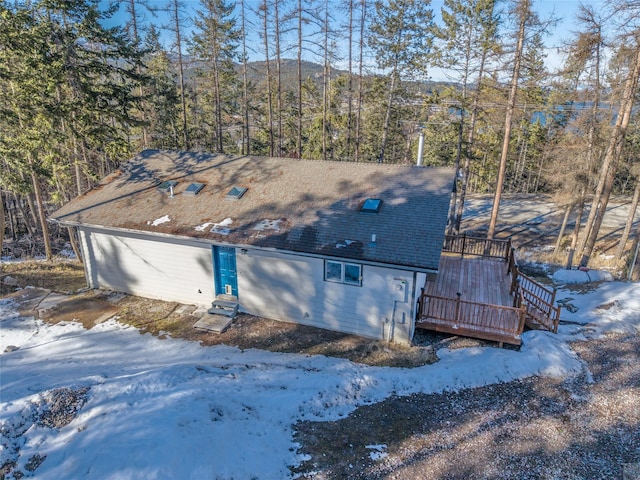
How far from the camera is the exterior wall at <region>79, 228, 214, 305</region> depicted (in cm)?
1168

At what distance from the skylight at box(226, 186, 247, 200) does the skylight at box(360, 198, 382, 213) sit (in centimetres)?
421

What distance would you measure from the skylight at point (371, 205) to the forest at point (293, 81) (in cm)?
867

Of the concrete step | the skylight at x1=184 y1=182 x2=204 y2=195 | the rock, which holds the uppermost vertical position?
the skylight at x1=184 y1=182 x2=204 y2=195

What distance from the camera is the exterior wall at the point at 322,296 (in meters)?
9.76

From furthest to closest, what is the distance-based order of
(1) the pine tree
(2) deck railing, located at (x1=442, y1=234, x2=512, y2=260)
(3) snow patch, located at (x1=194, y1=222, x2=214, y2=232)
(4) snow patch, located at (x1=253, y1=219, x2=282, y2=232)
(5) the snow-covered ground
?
(1) the pine tree, (2) deck railing, located at (x1=442, y1=234, x2=512, y2=260), (3) snow patch, located at (x1=194, y1=222, x2=214, y2=232), (4) snow patch, located at (x1=253, y1=219, x2=282, y2=232), (5) the snow-covered ground

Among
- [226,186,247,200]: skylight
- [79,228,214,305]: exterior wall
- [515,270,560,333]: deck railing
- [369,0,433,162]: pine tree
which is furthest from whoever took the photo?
[369,0,433,162]: pine tree

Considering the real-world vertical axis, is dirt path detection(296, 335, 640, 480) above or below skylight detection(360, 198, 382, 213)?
below

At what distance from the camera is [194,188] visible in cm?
1303

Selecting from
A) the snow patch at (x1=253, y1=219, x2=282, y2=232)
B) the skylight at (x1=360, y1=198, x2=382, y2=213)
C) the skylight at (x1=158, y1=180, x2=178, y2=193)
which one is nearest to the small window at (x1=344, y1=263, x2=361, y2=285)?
the skylight at (x1=360, y1=198, x2=382, y2=213)

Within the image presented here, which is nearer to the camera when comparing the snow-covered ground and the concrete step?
the snow-covered ground

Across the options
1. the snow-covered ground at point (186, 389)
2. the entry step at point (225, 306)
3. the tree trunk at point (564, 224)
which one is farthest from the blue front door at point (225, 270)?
the tree trunk at point (564, 224)

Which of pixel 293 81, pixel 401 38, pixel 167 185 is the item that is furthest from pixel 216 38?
pixel 167 185

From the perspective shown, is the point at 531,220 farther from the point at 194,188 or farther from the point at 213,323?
the point at 213,323

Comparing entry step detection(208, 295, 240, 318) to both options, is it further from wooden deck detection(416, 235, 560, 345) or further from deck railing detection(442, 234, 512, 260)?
deck railing detection(442, 234, 512, 260)
